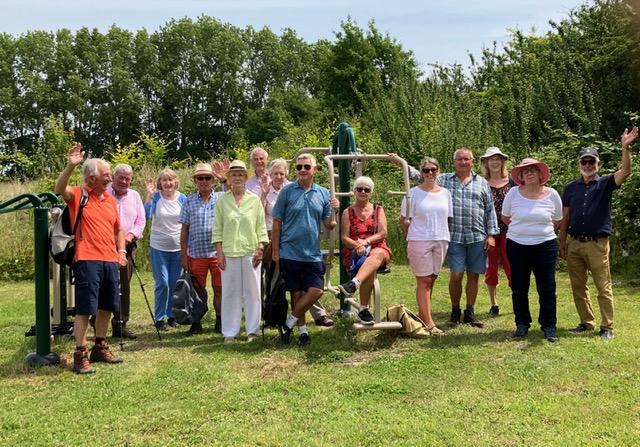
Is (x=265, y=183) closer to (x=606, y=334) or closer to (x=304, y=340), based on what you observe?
(x=304, y=340)

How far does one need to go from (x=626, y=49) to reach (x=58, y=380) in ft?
49.4

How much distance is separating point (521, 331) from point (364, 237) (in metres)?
1.72

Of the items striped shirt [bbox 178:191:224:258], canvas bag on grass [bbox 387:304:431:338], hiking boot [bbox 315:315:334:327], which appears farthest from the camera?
hiking boot [bbox 315:315:334:327]

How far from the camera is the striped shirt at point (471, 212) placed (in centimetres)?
652

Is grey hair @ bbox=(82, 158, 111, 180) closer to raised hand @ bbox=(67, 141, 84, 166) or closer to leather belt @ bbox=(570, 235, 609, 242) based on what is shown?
raised hand @ bbox=(67, 141, 84, 166)

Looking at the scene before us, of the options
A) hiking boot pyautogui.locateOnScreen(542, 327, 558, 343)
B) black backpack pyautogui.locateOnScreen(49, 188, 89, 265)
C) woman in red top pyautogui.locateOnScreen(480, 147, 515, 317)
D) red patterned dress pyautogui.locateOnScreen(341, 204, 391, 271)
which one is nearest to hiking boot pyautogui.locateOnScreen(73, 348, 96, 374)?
black backpack pyautogui.locateOnScreen(49, 188, 89, 265)

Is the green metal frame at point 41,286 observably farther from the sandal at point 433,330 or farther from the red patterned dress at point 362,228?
the sandal at point 433,330

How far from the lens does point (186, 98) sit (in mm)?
57500

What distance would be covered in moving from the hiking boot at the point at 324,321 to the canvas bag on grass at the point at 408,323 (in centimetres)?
91

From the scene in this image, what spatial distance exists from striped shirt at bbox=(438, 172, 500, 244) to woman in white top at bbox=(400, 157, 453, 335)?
1.06ft

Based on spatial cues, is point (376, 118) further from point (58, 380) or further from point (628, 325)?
point (58, 380)

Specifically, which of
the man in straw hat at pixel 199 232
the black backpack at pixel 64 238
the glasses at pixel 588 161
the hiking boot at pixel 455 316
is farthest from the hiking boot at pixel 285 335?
the glasses at pixel 588 161

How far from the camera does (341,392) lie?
4570 mm

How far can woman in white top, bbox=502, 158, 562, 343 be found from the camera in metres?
5.85
